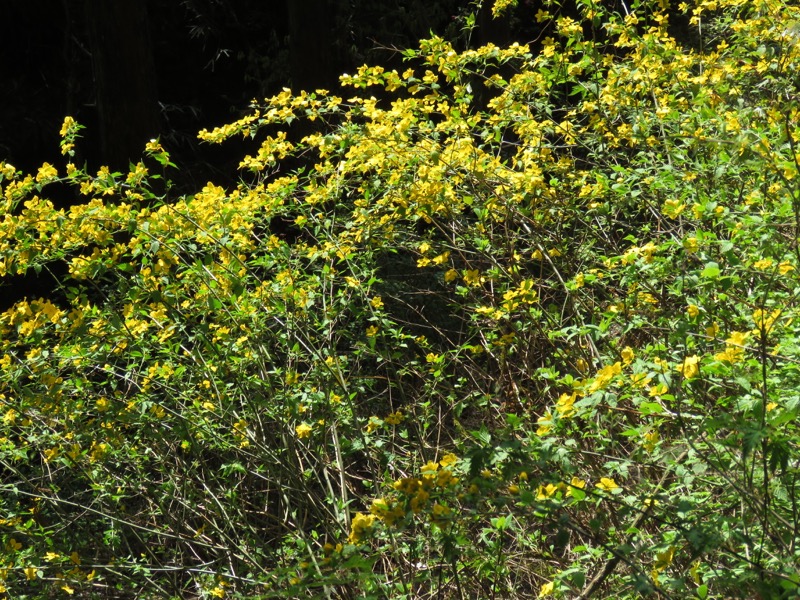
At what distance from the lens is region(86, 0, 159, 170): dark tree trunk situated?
6539 millimetres

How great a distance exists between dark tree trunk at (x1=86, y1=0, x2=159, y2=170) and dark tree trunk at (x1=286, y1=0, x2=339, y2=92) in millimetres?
1299

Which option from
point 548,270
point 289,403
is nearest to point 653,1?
point 548,270

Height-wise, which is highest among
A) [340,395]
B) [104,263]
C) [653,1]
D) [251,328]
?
[653,1]

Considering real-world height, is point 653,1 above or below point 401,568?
above

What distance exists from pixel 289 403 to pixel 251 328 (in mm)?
324

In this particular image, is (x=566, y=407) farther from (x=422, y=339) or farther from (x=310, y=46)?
(x=310, y=46)

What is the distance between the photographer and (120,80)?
6.58m

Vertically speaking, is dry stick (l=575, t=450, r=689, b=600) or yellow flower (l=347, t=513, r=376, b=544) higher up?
yellow flower (l=347, t=513, r=376, b=544)

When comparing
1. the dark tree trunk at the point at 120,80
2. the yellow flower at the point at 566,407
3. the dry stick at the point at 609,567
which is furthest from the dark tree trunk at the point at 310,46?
the yellow flower at the point at 566,407

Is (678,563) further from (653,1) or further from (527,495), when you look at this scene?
(653,1)

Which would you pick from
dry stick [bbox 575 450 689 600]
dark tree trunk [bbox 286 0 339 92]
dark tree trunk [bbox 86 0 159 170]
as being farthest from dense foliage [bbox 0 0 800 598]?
dark tree trunk [bbox 286 0 339 92]

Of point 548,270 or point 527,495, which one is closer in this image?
point 527,495

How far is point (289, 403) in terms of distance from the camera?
2947 millimetres

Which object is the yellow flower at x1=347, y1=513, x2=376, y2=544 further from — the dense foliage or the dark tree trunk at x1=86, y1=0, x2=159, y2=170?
the dark tree trunk at x1=86, y1=0, x2=159, y2=170
